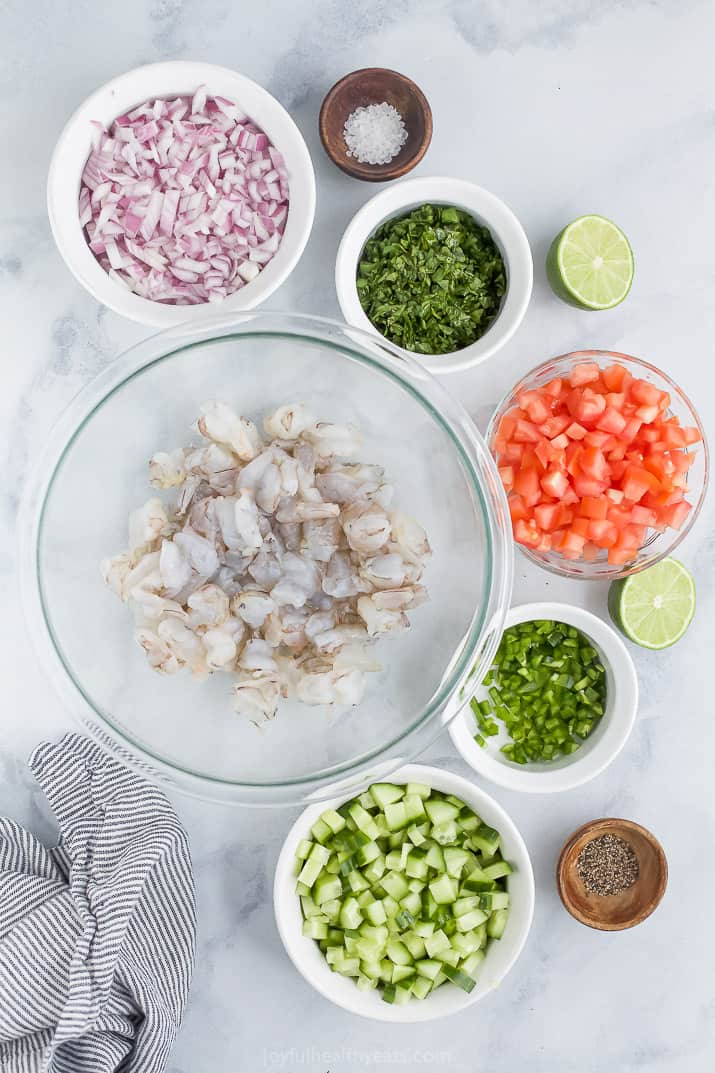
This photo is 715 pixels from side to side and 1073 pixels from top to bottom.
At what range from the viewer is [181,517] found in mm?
1397

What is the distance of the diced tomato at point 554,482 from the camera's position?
1.57 metres

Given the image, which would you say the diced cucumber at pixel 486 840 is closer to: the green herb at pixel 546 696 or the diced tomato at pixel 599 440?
the green herb at pixel 546 696

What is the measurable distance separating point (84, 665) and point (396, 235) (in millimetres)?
916

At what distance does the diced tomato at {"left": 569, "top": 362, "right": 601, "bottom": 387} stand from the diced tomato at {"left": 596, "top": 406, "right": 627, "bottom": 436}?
8 cm

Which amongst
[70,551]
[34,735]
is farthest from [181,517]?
[34,735]

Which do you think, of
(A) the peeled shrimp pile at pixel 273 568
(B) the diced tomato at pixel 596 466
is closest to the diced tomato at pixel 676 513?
(B) the diced tomato at pixel 596 466

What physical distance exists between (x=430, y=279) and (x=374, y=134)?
282mm

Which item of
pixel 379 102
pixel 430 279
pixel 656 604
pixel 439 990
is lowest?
pixel 439 990

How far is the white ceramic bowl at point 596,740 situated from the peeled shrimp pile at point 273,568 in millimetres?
421

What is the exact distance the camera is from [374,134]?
1665 millimetres

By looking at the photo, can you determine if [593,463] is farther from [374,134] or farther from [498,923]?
[498,923]

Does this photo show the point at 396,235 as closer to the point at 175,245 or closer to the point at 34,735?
the point at 175,245

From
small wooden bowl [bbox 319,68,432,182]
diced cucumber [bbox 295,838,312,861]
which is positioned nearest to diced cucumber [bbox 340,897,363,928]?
diced cucumber [bbox 295,838,312,861]

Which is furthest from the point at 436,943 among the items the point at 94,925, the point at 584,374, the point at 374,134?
the point at 374,134
